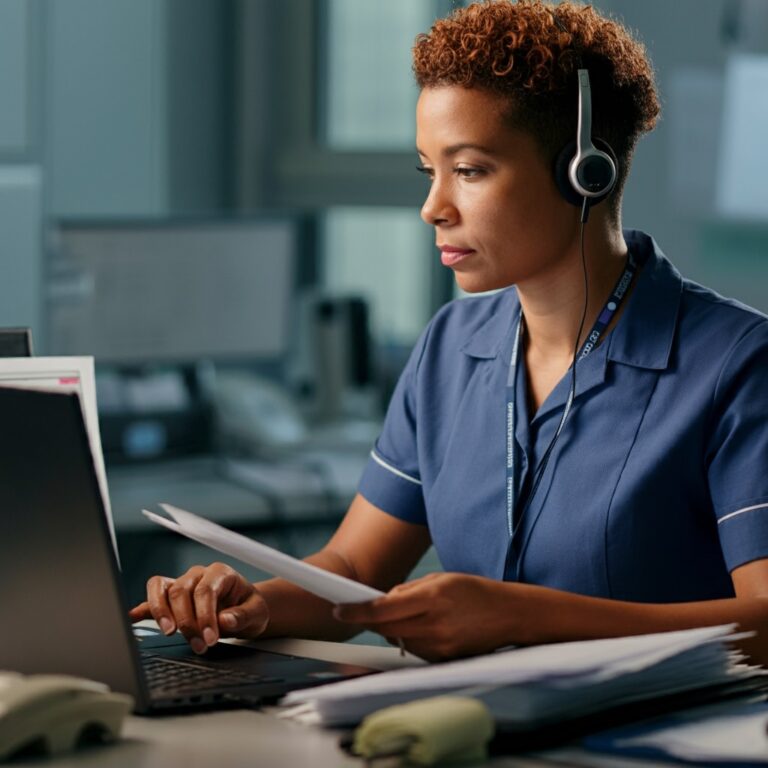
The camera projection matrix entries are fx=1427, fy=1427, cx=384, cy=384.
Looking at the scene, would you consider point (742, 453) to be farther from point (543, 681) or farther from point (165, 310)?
point (165, 310)

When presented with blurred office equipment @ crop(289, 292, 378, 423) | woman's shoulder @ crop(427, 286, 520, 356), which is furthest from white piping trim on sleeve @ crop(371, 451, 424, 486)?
blurred office equipment @ crop(289, 292, 378, 423)

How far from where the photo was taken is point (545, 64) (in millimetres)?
1460

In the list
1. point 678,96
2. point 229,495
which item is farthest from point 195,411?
point 678,96

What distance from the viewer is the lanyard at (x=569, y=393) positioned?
1.51 meters

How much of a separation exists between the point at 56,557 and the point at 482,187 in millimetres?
639

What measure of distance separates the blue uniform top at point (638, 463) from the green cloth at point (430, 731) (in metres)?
0.51

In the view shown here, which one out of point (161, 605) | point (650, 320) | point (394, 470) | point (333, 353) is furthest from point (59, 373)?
point (333, 353)

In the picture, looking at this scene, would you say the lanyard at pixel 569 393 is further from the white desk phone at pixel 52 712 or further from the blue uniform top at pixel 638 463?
the white desk phone at pixel 52 712

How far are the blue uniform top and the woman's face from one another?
15 centimetres

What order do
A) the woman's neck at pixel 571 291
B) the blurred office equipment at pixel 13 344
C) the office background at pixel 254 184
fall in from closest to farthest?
the blurred office equipment at pixel 13 344
the woman's neck at pixel 571 291
the office background at pixel 254 184

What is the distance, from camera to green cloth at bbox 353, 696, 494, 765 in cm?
93

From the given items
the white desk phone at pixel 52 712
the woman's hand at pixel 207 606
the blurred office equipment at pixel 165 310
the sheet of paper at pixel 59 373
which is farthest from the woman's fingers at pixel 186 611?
the blurred office equipment at pixel 165 310

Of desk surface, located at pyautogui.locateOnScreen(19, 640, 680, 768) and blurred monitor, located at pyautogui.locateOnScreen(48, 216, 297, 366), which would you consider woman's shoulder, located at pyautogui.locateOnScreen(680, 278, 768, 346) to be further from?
blurred monitor, located at pyautogui.locateOnScreen(48, 216, 297, 366)

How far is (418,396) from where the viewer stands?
169 centimetres
